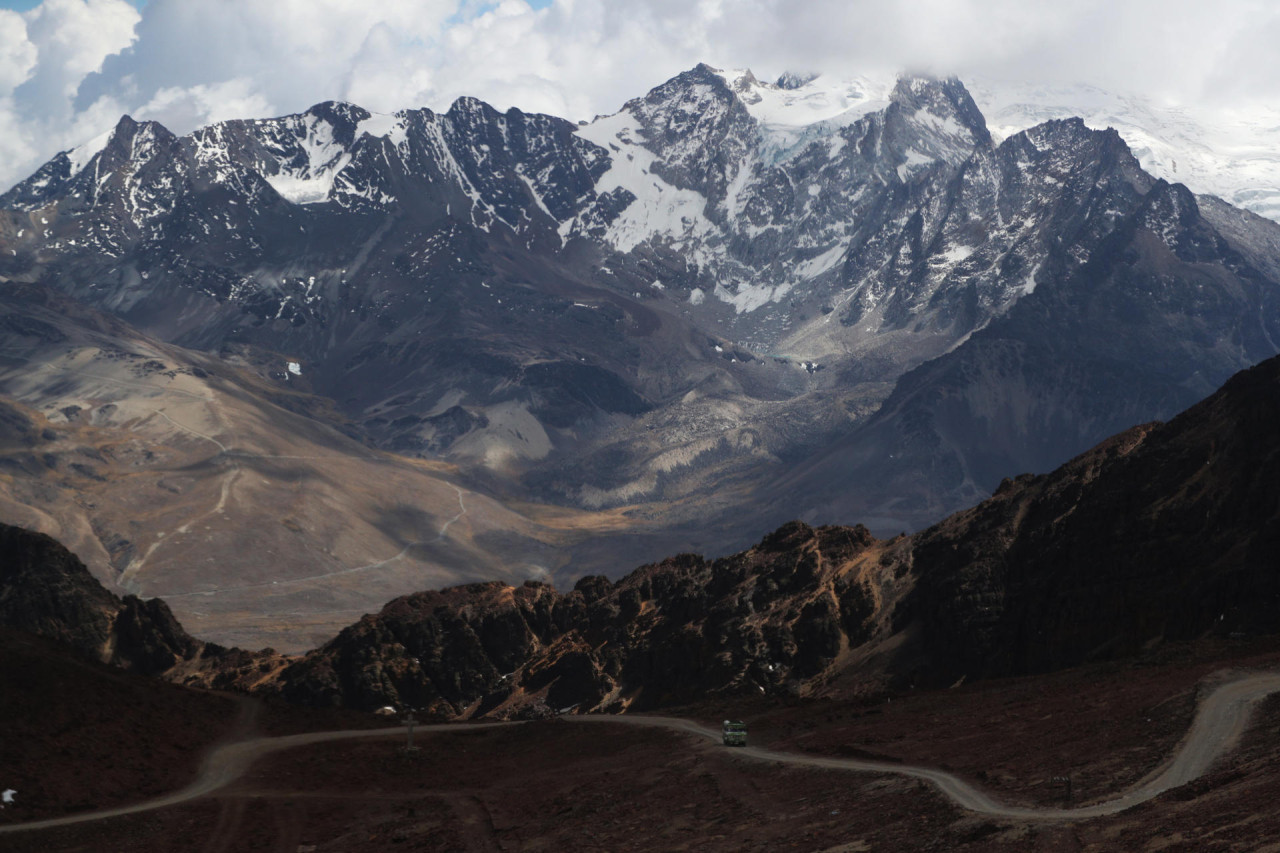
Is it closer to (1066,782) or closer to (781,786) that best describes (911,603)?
(781,786)

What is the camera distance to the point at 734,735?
81.9 metres

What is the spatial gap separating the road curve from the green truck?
129 cm

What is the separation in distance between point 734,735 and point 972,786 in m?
23.6

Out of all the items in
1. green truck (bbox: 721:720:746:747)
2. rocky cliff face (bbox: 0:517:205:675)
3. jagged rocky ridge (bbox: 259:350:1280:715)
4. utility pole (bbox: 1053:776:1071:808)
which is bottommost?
utility pole (bbox: 1053:776:1071:808)

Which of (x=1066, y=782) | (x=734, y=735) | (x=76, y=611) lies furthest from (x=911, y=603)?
(x=76, y=611)

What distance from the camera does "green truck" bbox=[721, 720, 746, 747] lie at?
81.8 metres

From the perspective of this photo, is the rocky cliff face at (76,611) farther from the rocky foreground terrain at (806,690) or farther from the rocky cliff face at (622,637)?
the rocky cliff face at (622,637)

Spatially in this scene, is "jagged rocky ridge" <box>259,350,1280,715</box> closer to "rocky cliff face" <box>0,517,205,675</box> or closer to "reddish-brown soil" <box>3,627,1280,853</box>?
"reddish-brown soil" <box>3,627,1280,853</box>

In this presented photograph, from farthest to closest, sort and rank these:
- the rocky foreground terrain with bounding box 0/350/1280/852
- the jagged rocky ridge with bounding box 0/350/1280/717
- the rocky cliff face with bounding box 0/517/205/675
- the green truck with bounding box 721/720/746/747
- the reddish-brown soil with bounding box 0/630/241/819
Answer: the rocky cliff face with bounding box 0/517/205/675 → the jagged rocky ridge with bounding box 0/350/1280/717 → the green truck with bounding box 721/720/746/747 → the reddish-brown soil with bounding box 0/630/241/819 → the rocky foreground terrain with bounding box 0/350/1280/852

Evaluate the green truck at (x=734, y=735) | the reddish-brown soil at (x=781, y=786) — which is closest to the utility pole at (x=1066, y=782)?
the reddish-brown soil at (x=781, y=786)

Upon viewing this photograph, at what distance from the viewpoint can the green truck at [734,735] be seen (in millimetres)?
81750

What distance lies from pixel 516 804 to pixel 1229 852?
42.7m

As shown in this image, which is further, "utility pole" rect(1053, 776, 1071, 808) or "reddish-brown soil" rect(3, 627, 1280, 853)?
"utility pole" rect(1053, 776, 1071, 808)

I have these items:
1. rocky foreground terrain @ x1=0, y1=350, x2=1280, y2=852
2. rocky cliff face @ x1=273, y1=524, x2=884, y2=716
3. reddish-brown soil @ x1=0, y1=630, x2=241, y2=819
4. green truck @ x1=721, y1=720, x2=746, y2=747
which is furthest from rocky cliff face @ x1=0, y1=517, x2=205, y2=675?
green truck @ x1=721, y1=720, x2=746, y2=747
